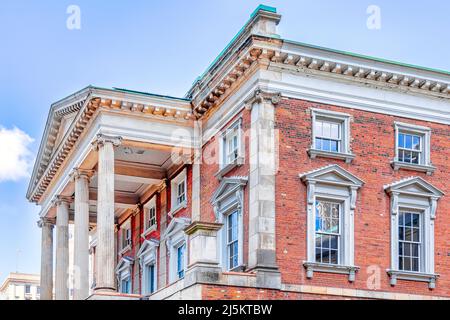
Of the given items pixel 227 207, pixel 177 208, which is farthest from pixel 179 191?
pixel 227 207

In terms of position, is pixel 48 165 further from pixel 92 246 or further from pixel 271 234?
pixel 271 234

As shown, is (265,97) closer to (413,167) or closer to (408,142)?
(408,142)

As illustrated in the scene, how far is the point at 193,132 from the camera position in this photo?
36812mm

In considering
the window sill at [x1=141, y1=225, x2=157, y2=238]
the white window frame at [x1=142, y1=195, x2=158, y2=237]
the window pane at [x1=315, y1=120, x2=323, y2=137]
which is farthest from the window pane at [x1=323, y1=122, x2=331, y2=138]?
the window sill at [x1=141, y1=225, x2=157, y2=238]

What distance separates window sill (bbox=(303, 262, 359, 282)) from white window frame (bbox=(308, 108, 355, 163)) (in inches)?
149

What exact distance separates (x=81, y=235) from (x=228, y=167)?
796 centimetres

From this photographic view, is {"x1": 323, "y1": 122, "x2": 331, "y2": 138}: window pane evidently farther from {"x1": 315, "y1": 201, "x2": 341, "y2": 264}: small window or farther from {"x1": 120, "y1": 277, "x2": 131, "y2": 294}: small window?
{"x1": 120, "y1": 277, "x2": 131, "y2": 294}: small window

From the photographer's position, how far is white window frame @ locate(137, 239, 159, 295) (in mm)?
42094

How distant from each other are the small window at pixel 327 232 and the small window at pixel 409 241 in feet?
8.14

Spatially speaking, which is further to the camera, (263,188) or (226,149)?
(226,149)

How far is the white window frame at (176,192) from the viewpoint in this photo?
3834 centimetres

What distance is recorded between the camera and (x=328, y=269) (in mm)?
30969

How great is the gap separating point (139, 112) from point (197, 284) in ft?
31.4
